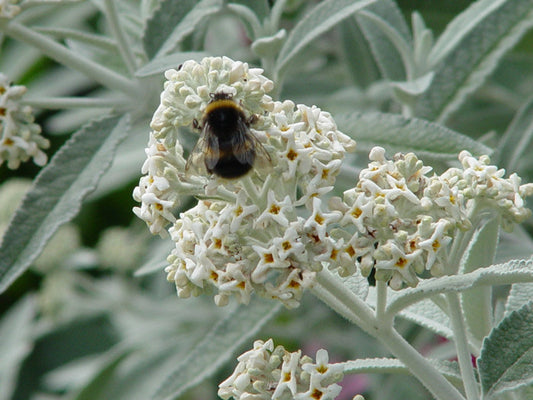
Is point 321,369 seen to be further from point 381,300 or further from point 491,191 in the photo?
point 491,191

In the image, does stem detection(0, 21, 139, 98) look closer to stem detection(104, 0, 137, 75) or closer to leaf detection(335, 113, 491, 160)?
stem detection(104, 0, 137, 75)

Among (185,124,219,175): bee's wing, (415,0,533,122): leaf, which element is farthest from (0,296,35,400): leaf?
(185,124,219,175): bee's wing

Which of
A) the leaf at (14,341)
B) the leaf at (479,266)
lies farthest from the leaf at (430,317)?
the leaf at (14,341)

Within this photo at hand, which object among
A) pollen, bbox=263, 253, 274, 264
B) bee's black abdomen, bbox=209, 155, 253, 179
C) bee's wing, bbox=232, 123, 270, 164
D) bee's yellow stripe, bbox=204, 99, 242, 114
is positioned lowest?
pollen, bbox=263, 253, 274, 264

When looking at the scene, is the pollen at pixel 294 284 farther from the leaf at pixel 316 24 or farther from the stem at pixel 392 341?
the leaf at pixel 316 24

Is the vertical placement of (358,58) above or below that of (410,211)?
below

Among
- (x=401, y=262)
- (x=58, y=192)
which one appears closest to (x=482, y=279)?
(x=401, y=262)
